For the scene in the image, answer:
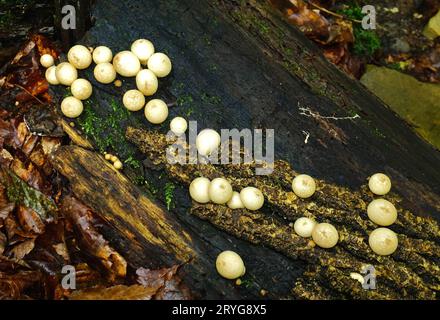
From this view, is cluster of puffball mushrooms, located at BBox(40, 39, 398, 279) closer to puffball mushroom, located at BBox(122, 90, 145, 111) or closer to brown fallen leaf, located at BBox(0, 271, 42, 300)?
puffball mushroom, located at BBox(122, 90, 145, 111)

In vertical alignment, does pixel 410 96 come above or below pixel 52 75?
above

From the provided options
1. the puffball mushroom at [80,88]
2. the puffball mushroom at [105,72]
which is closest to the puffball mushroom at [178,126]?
the puffball mushroom at [105,72]

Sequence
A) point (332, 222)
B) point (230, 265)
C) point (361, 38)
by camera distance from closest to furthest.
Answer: point (230, 265)
point (332, 222)
point (361, 38)

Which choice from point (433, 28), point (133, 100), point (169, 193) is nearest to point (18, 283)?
point (169, 193)

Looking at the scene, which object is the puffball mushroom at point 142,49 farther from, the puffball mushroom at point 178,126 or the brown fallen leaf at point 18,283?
the brown fallen leaf at point 18,283

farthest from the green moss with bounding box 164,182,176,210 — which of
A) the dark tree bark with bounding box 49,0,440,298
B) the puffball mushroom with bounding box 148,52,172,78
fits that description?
the puffball mushroom with bounding box 148,52,172,78

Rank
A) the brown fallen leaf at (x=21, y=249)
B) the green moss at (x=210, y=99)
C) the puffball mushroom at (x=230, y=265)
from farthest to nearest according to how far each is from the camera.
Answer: the brown fallen leaf at (x=21, y=249)
the green moss at (x=210, y=99)
the puffball mushroom at (x=230, y=265)

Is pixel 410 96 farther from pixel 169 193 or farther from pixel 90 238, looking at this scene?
pixel 90 238
